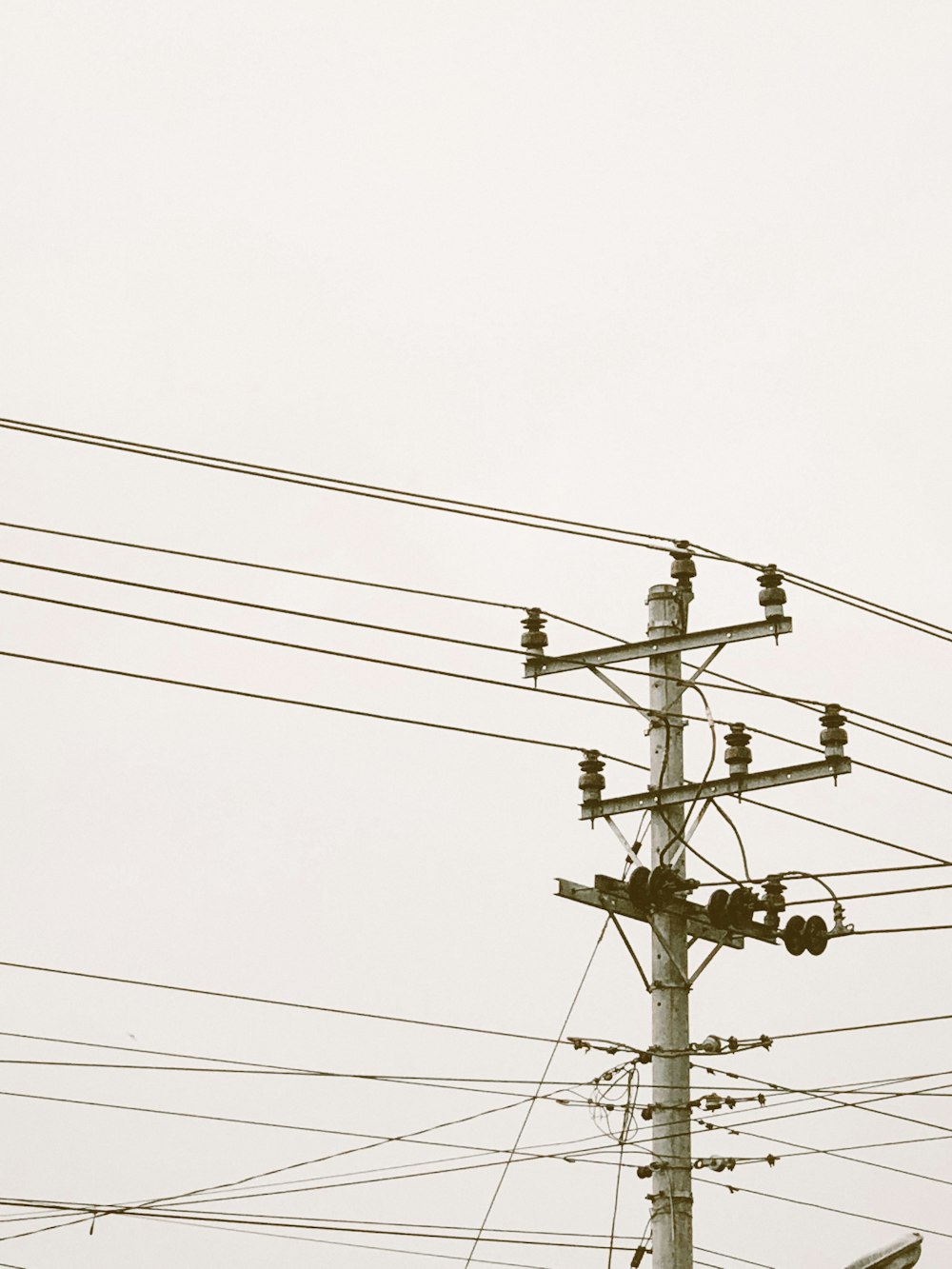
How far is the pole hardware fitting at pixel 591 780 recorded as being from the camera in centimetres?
2159

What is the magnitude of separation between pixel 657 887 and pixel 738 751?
56.0 inches

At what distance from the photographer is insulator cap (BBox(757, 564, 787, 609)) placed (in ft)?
68.6

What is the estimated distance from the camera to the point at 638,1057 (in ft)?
69.7

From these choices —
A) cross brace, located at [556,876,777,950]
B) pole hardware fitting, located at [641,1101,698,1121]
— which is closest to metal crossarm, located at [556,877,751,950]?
cross brace, located at [556,876,777,950]

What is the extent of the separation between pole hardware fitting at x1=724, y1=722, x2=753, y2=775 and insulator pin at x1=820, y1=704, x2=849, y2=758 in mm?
649

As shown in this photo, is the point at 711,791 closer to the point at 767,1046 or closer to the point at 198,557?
the point at 767,1046

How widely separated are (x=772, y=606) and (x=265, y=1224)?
764 cm

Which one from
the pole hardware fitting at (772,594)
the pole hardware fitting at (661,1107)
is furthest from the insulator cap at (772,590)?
the pole hardware fitting at (661,1107)

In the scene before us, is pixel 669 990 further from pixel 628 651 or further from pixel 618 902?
pixel 628 651

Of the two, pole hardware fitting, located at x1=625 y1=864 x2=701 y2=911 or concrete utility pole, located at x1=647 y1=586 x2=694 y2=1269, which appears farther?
pole hardware fitting, located at x1=625 y1=864 x2=701 y2=911

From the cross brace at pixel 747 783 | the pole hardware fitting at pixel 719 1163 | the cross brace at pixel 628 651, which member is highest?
the cross brace at pixel 628 651

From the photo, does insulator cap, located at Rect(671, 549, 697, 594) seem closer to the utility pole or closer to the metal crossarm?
the utility pole

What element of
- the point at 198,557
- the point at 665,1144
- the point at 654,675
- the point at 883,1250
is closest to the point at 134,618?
the point at 198,557

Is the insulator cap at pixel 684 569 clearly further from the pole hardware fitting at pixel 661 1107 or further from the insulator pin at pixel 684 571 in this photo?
the pole hardware fitting at pixel 661 1107
